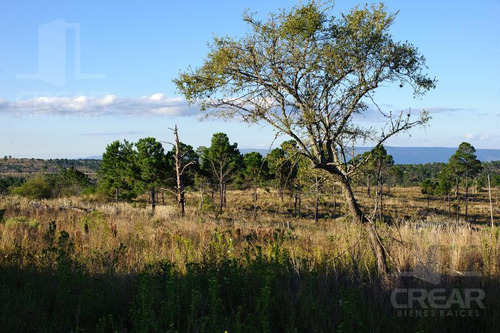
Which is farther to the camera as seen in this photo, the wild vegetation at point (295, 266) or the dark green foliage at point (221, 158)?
the dark green foliage at point (221, 158)

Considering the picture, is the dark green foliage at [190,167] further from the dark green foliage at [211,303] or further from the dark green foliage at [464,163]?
the dark green foliage at [211,303]

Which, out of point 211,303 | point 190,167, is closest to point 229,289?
point 211,303

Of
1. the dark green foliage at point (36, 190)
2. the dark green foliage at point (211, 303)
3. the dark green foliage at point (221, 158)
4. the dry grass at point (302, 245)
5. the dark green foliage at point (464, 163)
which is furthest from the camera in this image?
the dark green foliage at point (464, 163)

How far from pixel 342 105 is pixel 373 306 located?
9.47 ft

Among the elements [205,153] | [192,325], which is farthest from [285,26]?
[205,153]

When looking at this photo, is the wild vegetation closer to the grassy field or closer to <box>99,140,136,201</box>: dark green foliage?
the grassy field

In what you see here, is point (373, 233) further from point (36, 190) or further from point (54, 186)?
point (54, 186)

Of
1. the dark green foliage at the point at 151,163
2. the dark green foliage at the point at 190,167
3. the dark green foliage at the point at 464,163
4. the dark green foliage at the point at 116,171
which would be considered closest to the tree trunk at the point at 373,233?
the dark green foliage at the point at 190,167

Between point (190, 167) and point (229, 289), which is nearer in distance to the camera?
point (229, 289)

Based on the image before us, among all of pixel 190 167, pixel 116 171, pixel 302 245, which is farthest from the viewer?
pixel 116 171

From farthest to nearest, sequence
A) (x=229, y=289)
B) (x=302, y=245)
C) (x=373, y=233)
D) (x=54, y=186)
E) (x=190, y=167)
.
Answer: (x=54, y=186), (x=190, y=167), (x=302, y=245), (x=373, y=233), (x=229, y=289)

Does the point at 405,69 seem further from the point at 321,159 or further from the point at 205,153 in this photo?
the point at 205,153

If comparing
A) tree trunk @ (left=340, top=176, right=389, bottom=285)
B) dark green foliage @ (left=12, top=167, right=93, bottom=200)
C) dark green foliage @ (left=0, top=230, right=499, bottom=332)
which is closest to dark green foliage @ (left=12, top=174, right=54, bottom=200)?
dark green foliage @ (left=12, top=167, right=93, bottom=200)

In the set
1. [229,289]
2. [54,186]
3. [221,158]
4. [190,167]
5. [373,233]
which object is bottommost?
[229,289]
